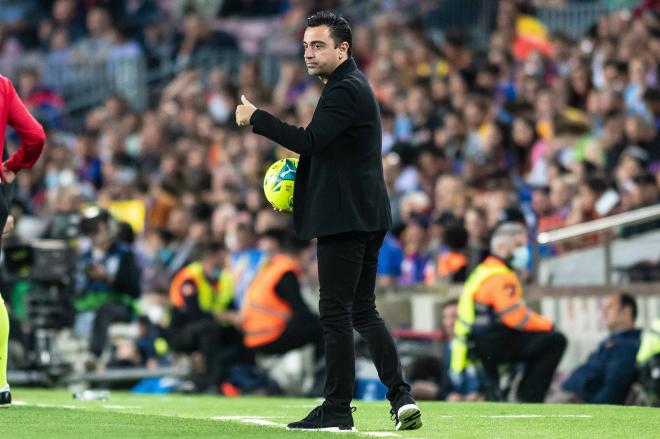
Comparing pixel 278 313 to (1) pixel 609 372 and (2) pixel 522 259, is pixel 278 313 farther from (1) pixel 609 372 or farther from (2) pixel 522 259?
(1) pixel 609 372

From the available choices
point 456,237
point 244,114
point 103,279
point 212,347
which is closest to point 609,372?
point 456,237

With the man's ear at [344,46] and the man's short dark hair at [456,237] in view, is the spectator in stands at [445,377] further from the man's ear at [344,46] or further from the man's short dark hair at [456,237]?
the man's ear at [344,46]

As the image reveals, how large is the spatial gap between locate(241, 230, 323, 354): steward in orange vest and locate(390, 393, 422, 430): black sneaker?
7.05 metres

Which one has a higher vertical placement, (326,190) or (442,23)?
(442,23)

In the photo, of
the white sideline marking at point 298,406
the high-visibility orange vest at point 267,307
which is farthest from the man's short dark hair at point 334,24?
the high-visibility orange vest at point 267,307

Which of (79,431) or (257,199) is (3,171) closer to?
(79,431)

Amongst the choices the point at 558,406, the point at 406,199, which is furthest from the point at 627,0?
the point at 558,406

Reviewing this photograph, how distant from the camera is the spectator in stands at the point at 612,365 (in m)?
13.3

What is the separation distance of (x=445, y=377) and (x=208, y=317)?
10.0 ft

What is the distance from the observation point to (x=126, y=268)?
1762 centimetres

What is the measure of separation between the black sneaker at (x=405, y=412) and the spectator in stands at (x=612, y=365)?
174 inches

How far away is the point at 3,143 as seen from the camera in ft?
36.1

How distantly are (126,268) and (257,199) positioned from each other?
228 cm

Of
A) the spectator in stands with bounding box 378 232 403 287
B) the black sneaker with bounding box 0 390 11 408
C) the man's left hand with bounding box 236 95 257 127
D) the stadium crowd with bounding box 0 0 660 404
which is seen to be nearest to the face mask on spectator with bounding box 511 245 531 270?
the stadium crowd with bounding box 0 0 660 404
